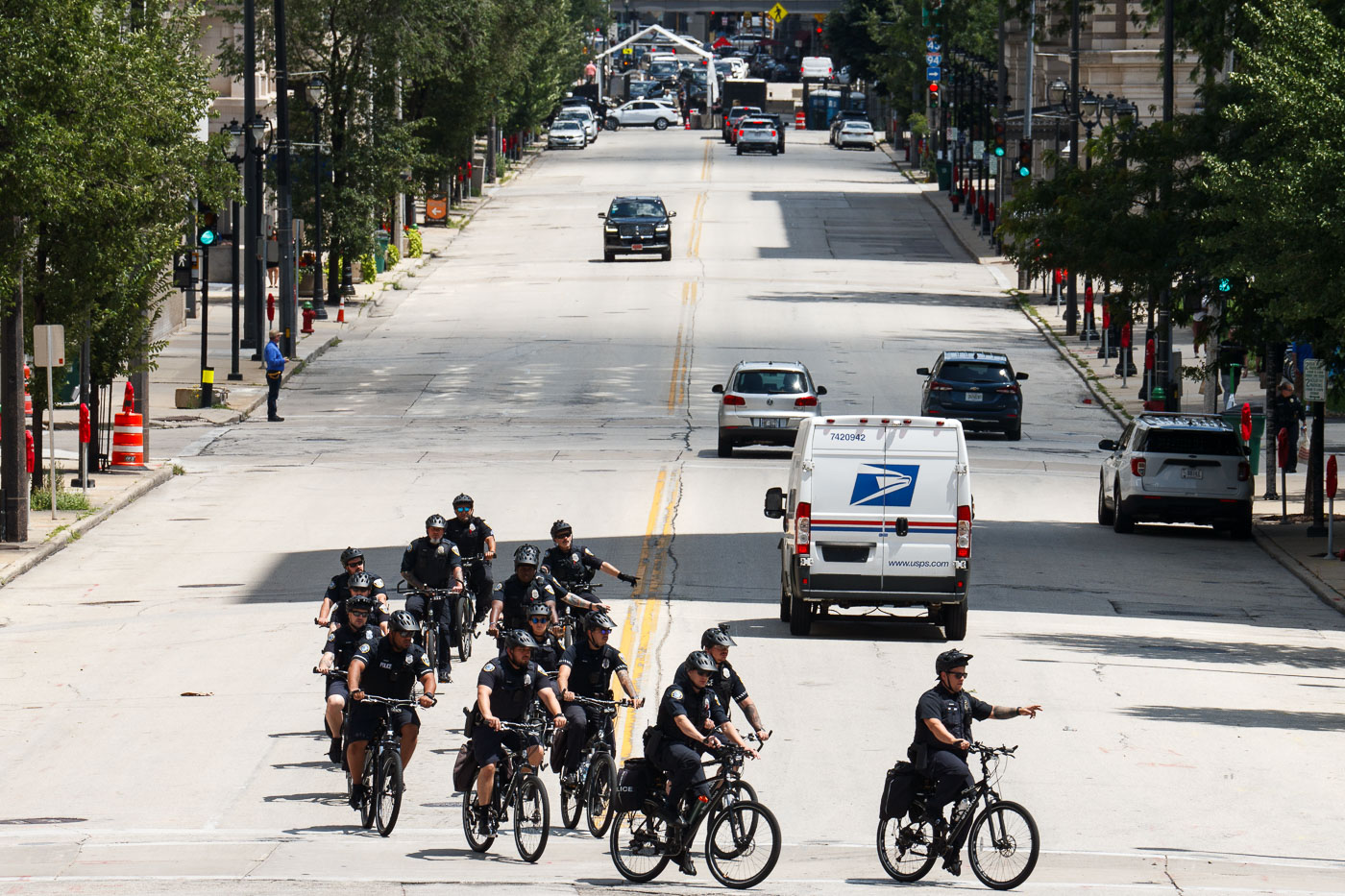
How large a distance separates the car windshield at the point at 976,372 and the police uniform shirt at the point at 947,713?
2750cm

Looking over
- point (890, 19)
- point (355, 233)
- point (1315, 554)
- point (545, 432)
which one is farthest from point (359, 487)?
point (890, 19)

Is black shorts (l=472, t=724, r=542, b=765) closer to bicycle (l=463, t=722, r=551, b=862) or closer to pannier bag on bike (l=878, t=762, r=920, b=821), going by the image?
bicycle (l=463, t=722, r=551, b=862)

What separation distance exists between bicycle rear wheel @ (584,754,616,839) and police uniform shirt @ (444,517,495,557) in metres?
6.07

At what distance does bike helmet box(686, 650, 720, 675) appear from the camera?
1288 cm

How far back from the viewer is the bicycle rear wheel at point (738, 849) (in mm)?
12570

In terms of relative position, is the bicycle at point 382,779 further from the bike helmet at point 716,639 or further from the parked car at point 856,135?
the parked car at point 856,135

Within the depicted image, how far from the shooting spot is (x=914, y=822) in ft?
42.6

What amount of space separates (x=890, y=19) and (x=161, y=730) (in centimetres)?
10317

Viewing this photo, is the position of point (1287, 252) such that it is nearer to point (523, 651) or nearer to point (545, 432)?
point (523, 651)

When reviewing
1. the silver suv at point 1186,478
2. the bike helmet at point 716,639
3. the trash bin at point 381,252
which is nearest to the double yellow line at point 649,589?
the bike helmet at point 716,639

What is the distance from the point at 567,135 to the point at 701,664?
105m

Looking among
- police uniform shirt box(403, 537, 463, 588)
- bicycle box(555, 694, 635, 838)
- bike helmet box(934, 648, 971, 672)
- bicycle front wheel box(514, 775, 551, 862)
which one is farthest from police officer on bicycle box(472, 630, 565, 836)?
police uniform shirt box(403, 537, 463, 588)

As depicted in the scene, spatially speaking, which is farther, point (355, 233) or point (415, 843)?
point (355, 233)

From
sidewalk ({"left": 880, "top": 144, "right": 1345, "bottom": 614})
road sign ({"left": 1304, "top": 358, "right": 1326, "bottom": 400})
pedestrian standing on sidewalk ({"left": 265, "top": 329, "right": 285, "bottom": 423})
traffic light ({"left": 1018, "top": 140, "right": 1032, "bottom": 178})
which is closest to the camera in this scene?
sidewalk ({"left": 880, "top": 144, "right": 1345, "bottom": 614})
